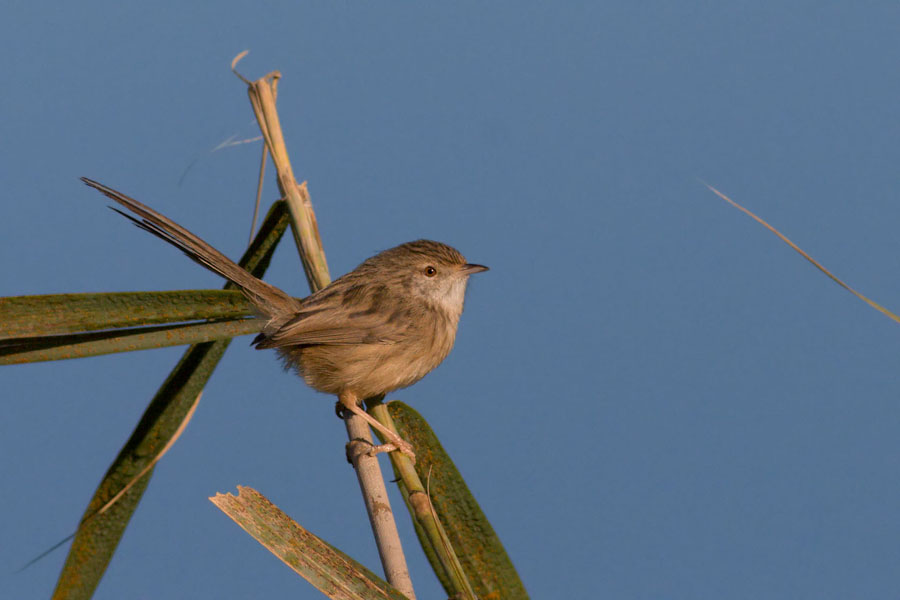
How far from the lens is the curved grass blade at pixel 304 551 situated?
2.56 metres

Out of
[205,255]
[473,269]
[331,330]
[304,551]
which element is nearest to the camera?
[304,551]

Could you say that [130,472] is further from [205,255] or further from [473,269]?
[473,269]

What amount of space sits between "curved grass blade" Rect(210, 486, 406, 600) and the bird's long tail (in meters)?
1.32

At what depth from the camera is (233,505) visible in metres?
2.62

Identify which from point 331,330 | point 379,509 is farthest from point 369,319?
point 379,509

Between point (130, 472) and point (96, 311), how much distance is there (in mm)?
970

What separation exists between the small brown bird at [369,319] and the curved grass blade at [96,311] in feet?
1.85

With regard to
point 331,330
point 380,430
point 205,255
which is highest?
point 205,255

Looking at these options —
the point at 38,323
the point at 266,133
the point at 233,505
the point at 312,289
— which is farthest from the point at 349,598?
the point at 266,133

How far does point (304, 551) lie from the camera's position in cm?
263

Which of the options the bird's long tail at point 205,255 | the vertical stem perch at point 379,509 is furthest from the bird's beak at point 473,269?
the vertical stem perch at point 379,509

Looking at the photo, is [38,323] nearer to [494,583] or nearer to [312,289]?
[312,289]

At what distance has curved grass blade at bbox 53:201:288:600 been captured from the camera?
3262 millimetres

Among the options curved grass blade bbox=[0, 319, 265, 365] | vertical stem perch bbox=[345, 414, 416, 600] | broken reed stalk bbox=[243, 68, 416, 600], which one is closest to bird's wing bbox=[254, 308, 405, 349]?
broken reed stalk bbox=[243, 68, 416, 600]
